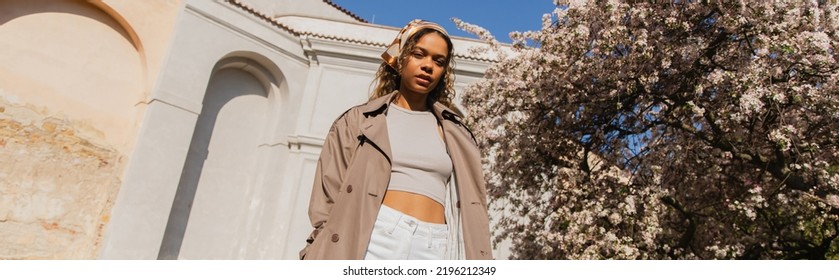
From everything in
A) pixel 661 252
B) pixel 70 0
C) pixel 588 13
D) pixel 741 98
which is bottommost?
pixel 661 252

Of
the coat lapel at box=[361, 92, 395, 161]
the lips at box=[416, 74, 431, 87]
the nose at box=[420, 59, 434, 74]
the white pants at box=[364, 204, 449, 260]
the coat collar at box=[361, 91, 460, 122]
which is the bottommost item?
the white pants at box=[364, 204, 449, 260]

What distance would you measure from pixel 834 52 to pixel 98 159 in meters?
10.7

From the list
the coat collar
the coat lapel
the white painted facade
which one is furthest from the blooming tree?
the white painted facade

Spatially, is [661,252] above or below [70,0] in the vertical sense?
below

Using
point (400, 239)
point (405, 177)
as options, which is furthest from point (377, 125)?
point (400, 239)

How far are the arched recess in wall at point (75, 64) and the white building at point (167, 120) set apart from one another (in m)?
0.02

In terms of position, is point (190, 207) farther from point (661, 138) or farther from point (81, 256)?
point (661, 138)

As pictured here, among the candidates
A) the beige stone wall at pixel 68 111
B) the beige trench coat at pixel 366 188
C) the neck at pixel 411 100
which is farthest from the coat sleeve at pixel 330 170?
the beige stone wall at pixel 68 111

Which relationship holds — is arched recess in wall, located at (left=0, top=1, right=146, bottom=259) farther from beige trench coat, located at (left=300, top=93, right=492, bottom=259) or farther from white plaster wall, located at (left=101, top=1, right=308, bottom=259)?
beige trench coat, located at (left=300, top=93, right=492, bottom=259)

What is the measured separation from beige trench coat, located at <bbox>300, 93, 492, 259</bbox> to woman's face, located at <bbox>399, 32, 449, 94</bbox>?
0.15 m

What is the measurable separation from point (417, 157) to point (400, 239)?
0.38 metres

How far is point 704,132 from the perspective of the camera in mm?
6309

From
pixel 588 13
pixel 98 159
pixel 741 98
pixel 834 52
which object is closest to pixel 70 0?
pixel 98 159

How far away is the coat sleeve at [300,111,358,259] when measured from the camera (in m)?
2.05
